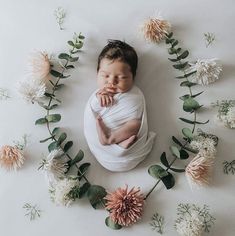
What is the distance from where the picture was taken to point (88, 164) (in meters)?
1.36

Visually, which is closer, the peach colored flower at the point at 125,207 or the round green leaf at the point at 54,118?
the peach colored flower at the point at 125,207

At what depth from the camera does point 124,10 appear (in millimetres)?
1476

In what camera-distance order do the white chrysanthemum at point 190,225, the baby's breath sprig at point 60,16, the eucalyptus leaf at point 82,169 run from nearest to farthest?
the white chrysanthemum at point 190,225
the eucalyptus leaf at point 82,169
the baby's breath sprig at point 60,16

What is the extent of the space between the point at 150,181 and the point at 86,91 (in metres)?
0.36

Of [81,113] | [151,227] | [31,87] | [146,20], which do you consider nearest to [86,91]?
[81,113]

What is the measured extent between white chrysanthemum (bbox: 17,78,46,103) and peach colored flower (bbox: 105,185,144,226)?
402 mm

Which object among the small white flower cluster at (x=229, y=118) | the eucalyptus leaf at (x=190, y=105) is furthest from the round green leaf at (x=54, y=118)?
the small white flower cluster at (x=229, y=118)

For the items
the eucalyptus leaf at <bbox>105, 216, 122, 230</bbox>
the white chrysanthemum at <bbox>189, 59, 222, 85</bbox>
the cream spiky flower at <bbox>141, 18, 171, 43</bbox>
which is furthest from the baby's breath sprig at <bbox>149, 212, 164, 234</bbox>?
the cream spiky flower at <bbox>141, 18, 171, 43</bbox>

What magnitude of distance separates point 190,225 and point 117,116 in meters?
0.39

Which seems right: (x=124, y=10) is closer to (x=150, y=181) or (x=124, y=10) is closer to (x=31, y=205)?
(x=150, y=181)

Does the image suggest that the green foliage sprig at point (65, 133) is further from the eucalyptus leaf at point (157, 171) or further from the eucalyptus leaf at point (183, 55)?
the eucalyptus leaf at point (183, 55)

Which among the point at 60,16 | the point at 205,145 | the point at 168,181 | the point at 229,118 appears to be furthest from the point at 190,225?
the point at 60,16

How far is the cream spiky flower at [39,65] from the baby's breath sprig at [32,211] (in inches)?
16.3

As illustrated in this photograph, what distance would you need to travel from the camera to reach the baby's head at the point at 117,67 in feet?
4.43
